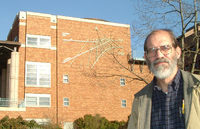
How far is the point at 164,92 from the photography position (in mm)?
2709

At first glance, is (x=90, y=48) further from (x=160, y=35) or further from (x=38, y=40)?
(x=160, y=35)

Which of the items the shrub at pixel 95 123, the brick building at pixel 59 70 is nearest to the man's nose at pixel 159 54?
the brick building at pixel 59 70

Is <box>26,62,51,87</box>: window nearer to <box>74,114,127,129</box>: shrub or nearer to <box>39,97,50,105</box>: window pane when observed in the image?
<box>39,97,50,105</box>: window pane

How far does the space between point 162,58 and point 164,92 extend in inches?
13.5

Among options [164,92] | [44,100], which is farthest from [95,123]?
[164,92]

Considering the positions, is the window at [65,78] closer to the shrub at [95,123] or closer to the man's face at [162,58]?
the shrub at [95,123]

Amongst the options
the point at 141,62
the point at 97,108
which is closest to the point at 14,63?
the point at 97,108

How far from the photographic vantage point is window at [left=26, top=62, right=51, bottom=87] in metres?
29.1

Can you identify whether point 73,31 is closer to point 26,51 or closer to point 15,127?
point 26,51

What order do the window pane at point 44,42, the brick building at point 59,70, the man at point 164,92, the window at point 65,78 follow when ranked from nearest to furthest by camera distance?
1. the man at point 164,92
2. the brick building at point 59,70
3. the window pane at point 44,42
4. the window at point 65,78

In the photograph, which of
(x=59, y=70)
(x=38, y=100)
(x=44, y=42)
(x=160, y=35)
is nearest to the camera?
(x=160, y=35)

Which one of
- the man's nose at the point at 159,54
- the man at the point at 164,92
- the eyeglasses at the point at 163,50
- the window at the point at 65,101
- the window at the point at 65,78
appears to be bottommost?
the window at the point at 65,101

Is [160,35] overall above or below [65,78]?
below

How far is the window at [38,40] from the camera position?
29.8m
